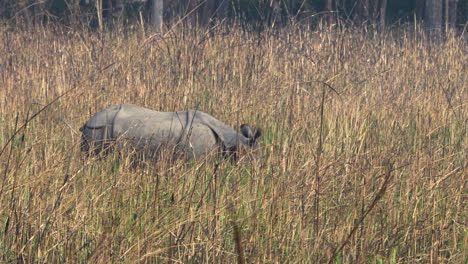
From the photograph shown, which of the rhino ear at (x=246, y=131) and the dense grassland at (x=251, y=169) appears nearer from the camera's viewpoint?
the dense grassland at (x=251, y=169)

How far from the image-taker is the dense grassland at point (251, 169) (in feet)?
7.89

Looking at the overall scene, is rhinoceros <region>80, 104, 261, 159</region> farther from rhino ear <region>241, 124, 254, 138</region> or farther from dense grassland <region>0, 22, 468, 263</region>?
dense grassland <region>0, 22, 468, 263</region>

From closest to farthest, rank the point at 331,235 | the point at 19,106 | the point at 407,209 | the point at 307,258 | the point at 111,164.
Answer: the point at 307,258
the point at 331,235
the point at 407,209
the point at 111,164
the point at 19,106

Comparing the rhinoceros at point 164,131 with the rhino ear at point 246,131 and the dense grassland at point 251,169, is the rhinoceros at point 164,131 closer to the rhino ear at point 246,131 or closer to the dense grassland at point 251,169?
the rhino ear at point 246,131

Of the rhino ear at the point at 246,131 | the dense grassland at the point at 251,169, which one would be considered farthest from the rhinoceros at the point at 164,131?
→ the dense grassland at the point at 251,169

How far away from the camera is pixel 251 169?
336 cm

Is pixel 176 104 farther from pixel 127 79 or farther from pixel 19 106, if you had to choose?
pixel 19 106

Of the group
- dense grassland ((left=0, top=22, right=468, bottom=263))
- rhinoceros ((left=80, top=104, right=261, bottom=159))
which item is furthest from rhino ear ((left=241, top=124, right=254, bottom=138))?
dense grassland ((left=0, top=22, right=468, bottom=263))

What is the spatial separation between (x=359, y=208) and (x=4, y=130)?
2530 millimetres

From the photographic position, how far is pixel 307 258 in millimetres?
2414

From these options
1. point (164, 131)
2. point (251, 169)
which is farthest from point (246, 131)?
point (251, 169)

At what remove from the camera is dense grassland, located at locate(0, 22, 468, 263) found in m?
2.40

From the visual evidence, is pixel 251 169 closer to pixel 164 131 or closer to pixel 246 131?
pixel 246 131

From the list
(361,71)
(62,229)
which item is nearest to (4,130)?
(62,229)
